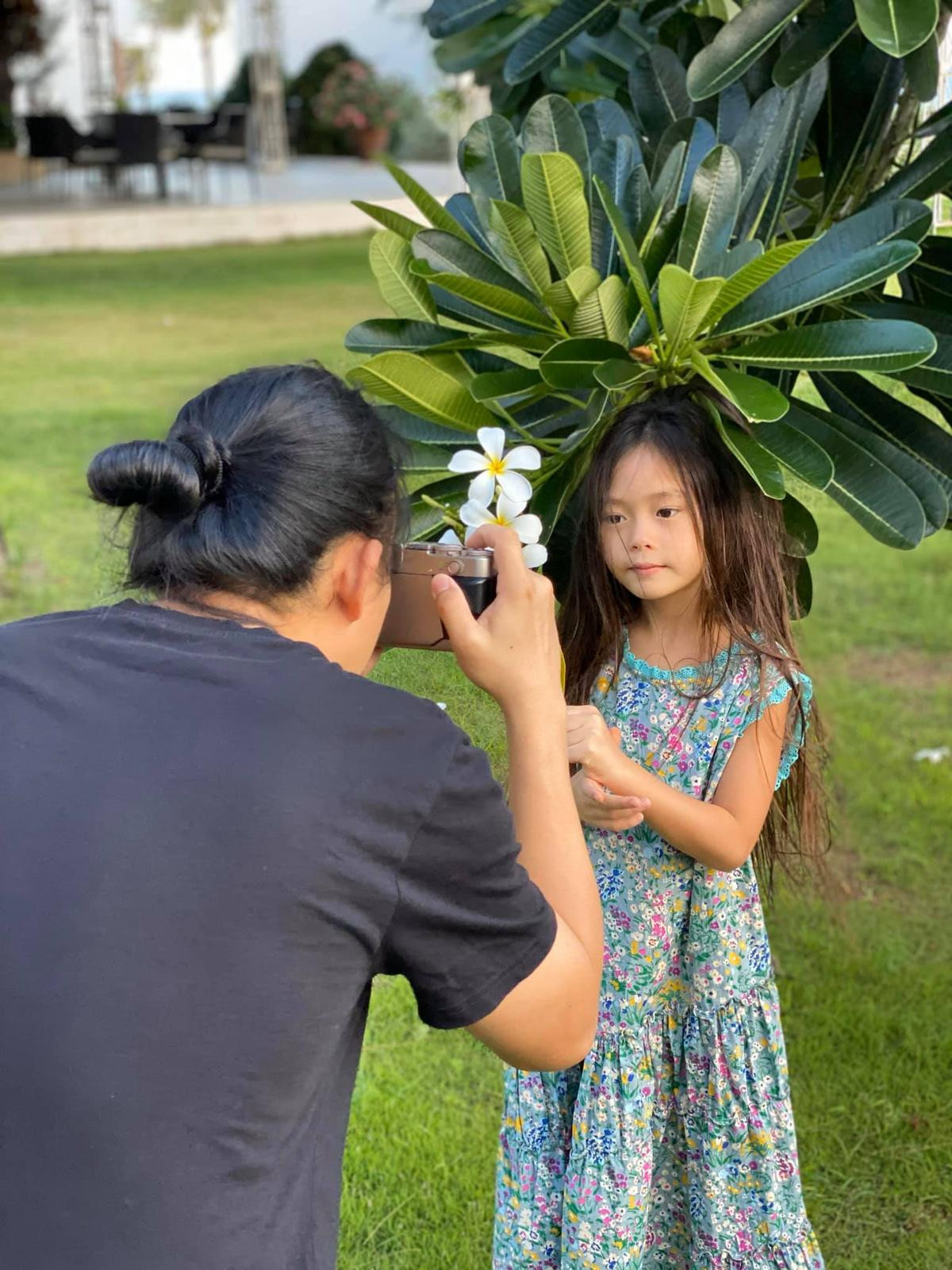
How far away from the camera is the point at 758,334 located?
1.77m

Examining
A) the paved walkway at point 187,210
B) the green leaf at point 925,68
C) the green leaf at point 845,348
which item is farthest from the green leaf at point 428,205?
the paved walkway at point 187,210

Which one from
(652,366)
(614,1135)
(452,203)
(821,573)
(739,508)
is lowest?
(821,573)

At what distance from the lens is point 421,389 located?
1.67m

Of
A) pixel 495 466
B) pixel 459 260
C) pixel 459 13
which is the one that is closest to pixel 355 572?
pixel 495 466

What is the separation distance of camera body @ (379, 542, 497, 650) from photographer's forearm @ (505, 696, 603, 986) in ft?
0.41

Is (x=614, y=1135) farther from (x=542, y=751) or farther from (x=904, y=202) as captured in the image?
(x=904, y=202)

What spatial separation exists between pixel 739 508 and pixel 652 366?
0.23 meters

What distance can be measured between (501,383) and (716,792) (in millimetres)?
568

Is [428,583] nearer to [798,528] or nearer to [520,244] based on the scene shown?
[520,244]

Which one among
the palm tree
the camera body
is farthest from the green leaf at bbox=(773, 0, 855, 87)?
the palm tree

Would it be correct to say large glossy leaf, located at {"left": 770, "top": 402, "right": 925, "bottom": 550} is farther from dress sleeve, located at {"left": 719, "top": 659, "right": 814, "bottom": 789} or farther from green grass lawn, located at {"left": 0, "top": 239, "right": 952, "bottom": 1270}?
green grass lawn, located at {"left": 0, "top": 239, "right": 952, "bottom": 1270}

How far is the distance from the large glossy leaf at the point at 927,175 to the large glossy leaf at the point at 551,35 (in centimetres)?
53

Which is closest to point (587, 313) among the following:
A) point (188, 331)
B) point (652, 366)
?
point (652, 366)

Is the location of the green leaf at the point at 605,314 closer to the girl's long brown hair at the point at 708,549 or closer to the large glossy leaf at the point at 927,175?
the girl's long brown hair at the point at 708,549
